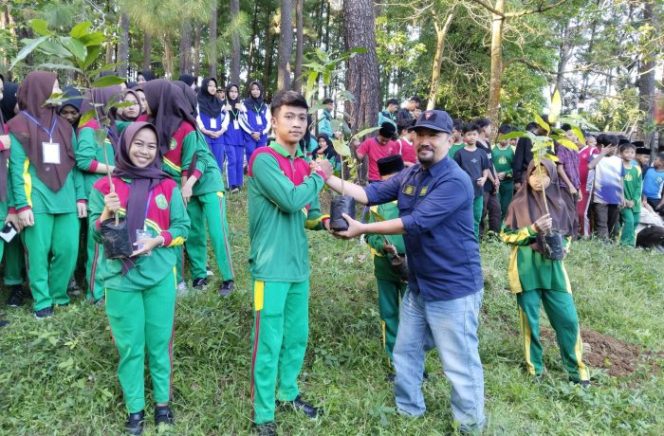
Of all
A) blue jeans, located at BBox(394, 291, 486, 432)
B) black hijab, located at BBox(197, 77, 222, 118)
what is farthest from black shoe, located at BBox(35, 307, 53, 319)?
black hijab, located at BBox(197, 77, 222, 118)

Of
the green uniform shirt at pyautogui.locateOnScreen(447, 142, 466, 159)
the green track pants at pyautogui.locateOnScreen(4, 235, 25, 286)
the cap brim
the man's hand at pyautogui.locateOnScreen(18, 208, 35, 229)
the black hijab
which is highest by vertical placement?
the black hijab

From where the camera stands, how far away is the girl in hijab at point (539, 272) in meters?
4.04

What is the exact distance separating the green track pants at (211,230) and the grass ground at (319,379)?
1.10 feet

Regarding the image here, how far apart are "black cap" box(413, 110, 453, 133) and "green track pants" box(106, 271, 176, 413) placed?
183 centimetres

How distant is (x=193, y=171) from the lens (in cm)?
452

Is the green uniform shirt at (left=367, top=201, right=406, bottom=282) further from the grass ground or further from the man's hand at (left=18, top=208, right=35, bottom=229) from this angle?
the man's hand at (left=18, top=208, right=35, bottom=229)

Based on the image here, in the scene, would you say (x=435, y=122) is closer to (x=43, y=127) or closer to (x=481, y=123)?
(x=43, y=127)

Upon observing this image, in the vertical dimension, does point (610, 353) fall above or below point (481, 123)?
below

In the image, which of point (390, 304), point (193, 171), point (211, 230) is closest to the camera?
point (390, 304)

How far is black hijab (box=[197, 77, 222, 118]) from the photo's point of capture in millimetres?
8016

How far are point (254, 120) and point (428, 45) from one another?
11559mm

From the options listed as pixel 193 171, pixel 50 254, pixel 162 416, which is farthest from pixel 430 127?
pixel 50 254

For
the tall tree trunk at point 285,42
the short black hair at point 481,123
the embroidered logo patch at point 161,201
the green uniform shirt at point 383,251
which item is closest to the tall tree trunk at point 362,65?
the short black hair at point 481,123

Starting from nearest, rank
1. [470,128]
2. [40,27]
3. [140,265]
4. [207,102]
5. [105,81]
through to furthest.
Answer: [40,27]
[105,81]
[140,265]
[470,128]
[207,102]
